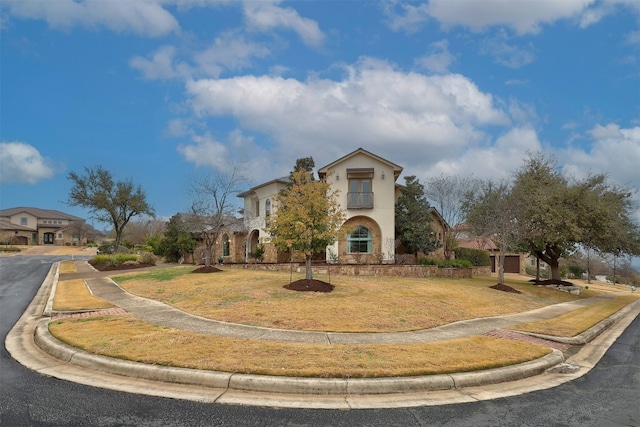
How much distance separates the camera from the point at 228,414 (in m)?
5.07

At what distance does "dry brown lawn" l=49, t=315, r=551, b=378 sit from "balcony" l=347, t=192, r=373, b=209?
64.8 ft

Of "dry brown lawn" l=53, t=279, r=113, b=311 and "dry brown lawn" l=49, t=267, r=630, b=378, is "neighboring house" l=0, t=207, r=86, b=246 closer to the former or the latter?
"dry brown lawn" l=53, t=279, r=113, b=311

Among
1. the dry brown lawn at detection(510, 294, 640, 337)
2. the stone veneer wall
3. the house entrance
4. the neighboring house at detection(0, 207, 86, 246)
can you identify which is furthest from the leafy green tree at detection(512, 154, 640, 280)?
the house entrance

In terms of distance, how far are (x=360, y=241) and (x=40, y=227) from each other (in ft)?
255

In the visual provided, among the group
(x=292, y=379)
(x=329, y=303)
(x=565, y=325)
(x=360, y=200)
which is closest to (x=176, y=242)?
(x=360, y=200)

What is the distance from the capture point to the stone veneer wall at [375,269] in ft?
79.7

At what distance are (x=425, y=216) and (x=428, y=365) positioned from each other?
77.4ft

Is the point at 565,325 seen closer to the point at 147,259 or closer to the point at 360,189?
the point at 360,189

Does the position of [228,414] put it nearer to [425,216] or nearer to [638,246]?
[425,216]

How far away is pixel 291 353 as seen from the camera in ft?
24.5

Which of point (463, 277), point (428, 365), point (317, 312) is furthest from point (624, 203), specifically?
point (428, 365)

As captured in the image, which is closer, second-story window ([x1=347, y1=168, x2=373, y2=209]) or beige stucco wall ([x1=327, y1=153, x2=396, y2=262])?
second-story window ([x1=347, y1=168, x2=373, y2=209])

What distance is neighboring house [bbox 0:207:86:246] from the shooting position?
75.7 metres

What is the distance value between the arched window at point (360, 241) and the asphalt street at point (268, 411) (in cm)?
2289
